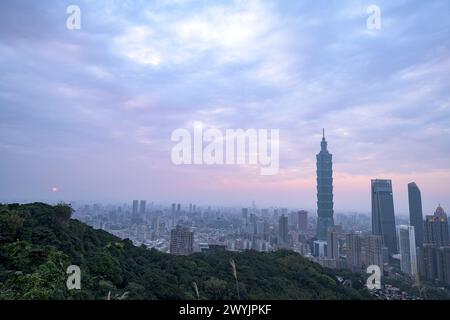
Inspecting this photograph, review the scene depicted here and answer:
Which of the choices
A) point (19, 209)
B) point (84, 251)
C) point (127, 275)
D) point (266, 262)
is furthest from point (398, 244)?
point (19, 209)

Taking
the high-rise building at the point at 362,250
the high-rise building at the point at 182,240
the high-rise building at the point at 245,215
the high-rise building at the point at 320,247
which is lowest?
the high-rise building at the point at 320,247

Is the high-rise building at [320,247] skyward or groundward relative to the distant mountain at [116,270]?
groundward

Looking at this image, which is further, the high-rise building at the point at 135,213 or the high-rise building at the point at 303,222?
the high-rise building at the point at 303,222

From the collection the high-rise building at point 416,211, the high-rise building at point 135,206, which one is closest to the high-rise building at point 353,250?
the high-rise building at point 416,211

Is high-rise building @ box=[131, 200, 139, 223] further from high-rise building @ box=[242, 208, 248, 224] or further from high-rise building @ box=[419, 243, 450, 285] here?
high-rise building @ box=[419, 243, 450, 285]

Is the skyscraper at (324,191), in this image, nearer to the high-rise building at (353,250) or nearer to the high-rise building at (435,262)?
the high-rise building at (353,250)

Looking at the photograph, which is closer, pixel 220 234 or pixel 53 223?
pixel 53 223
